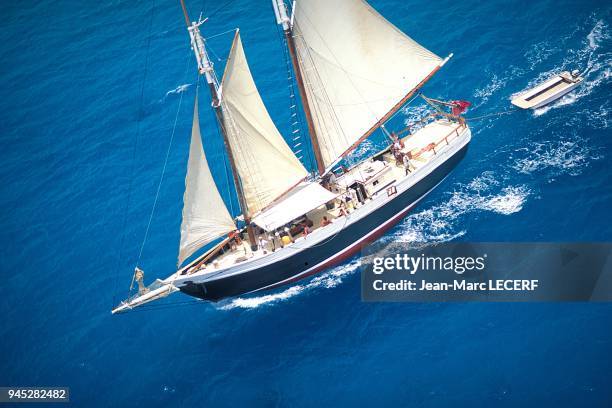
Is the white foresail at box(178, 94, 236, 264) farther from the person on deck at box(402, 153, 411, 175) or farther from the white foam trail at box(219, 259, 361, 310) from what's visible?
the person on deck at box(402, 153, 411, 175)

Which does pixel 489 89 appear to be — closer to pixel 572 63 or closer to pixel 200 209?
pixel 572 63

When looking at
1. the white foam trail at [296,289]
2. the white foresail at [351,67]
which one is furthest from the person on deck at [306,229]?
the white foresail at [351,67]

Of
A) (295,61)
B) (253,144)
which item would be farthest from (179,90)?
(253,144)

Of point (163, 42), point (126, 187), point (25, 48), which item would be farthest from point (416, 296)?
point (25, 48)

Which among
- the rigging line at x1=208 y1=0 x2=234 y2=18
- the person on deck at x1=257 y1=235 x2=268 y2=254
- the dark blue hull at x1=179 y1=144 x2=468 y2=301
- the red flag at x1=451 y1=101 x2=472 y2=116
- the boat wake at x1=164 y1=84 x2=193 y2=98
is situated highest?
the rigging line at x1=208 y1=0 x2=234 y2=18

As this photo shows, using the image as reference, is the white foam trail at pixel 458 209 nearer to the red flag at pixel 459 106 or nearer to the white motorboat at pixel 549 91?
the red flag at pixel 459 106

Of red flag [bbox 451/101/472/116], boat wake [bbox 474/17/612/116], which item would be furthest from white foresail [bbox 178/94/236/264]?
boat wake [bbox 474/17/612/116]

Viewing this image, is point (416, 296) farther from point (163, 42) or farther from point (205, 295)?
point (163, 42)
